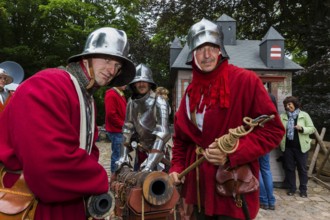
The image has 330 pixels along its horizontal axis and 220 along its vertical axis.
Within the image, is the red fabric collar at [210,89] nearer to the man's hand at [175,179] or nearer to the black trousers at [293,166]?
the man's hand at [175,179]

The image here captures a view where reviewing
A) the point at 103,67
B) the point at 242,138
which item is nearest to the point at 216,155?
the point at 242,138

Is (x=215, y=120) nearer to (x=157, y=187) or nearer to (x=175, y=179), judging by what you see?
(x=175, y=179)

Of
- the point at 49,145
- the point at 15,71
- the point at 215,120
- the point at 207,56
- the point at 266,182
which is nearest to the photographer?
the point at 49,145

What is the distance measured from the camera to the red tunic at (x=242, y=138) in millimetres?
2062

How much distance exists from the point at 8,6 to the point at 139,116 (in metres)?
16.9

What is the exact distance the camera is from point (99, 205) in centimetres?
179

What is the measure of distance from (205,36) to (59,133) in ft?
4.28

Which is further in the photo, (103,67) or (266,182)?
(266,182)

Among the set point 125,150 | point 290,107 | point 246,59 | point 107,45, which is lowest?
point 125,150

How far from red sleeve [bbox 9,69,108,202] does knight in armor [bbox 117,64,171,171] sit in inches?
80.6

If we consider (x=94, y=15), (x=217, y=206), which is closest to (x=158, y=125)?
(x=217, y=206)

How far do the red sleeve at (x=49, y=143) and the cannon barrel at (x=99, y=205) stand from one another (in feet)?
0.50

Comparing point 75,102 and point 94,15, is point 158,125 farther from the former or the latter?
point 94,15

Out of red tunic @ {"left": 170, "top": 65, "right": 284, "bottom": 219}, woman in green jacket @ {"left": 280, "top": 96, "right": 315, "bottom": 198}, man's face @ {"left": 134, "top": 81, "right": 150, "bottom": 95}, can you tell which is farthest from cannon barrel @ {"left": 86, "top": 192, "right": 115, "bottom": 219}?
woman in green jacket @ {"left": 280, "top": 96, "right": 315, "bottom": 198}
